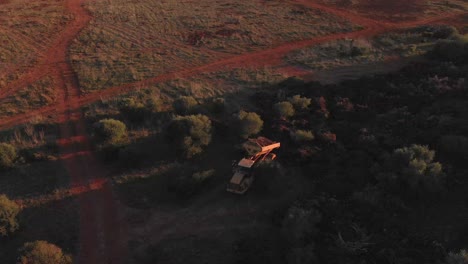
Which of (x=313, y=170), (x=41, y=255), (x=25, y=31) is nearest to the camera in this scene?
(x=41, y=255)

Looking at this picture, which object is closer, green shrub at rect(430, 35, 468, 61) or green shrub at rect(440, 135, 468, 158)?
green shrub at rect(440, 135, 468, 158)

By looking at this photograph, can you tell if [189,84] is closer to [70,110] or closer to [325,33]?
[70,110]

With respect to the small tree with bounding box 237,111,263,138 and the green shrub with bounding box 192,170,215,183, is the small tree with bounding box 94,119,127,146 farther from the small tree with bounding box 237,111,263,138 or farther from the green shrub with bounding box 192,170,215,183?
the small tree with bounding box 237,111,263,138

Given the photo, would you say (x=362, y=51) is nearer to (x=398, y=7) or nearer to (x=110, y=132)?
(x=398, y=7)

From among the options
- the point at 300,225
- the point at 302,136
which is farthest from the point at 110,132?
the point at 300,225

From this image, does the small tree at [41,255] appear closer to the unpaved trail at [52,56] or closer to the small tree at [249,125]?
the small tree at [249,125]

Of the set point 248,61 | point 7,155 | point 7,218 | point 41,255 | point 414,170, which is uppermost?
point 414,170

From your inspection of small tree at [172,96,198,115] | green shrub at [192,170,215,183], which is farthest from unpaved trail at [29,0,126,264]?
small tree at [172,96,198,115]
